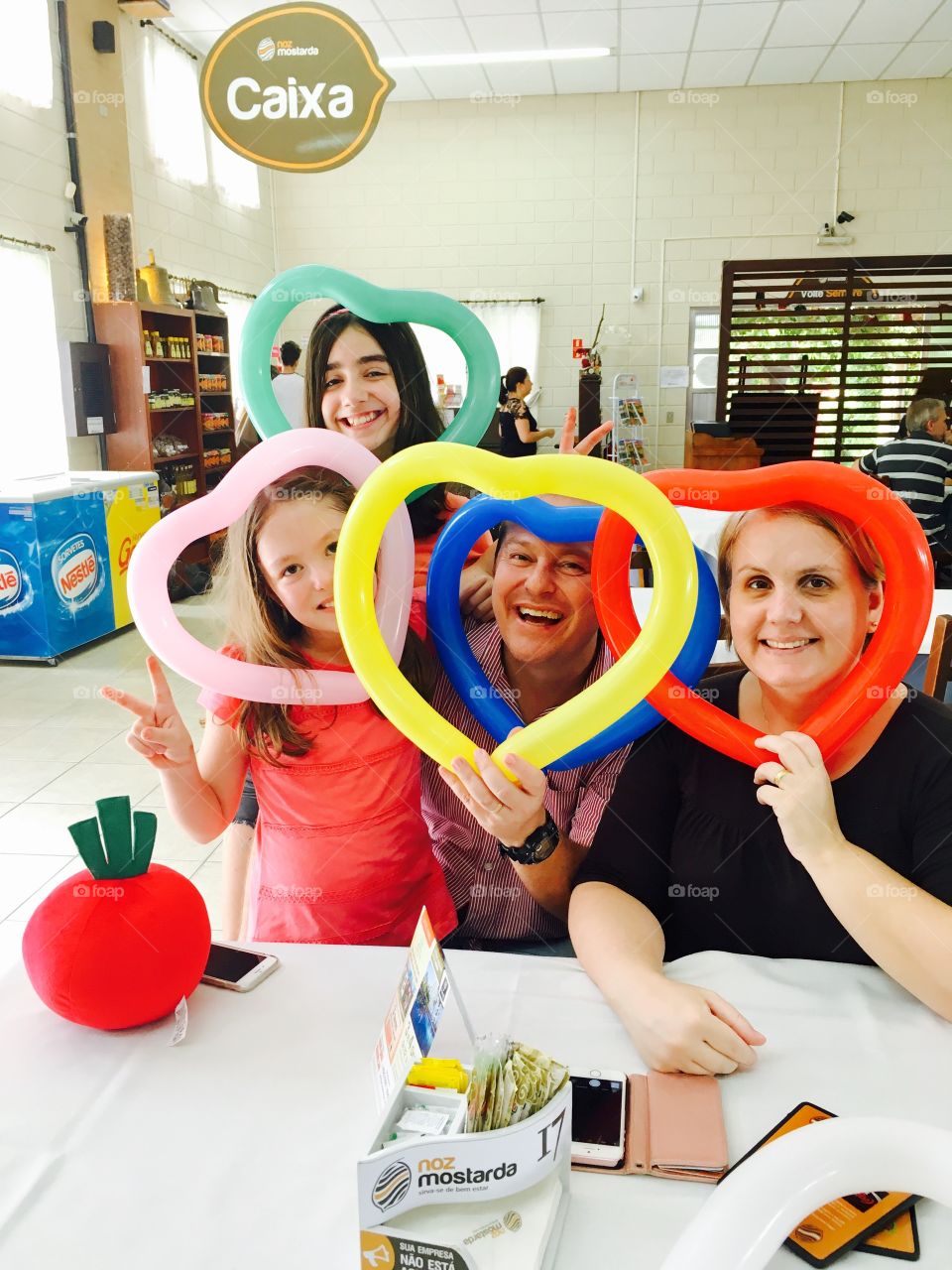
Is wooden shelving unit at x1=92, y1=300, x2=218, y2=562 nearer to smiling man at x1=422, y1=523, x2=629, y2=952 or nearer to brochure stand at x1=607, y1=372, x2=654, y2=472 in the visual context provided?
brochure stand at x1=607, y1=372, x2=654, y2=472

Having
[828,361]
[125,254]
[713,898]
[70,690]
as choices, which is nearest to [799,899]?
[713,898]

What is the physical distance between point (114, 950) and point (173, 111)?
8606 millimetres

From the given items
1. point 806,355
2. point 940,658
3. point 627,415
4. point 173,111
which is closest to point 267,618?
point 940,658

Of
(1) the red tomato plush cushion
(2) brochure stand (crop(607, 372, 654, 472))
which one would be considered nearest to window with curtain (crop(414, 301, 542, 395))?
(2) brochure stand (crop(607, 372, 654, 472))

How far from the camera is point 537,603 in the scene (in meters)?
1.44

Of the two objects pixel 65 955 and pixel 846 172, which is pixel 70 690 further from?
pixel 846 172

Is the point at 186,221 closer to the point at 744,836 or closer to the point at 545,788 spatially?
the point at 545,788

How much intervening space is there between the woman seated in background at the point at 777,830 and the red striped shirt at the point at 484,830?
0.15 metres

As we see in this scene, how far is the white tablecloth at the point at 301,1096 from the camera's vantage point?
0.90m

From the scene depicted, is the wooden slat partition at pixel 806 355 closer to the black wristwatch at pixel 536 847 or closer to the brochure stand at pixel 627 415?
the brochure stand at pixel 627 415

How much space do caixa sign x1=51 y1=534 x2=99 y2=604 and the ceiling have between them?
3626mm

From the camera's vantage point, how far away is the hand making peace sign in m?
1.32

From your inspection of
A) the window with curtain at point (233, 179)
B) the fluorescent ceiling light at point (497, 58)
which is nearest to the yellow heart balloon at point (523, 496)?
the fluorescent ceiling light at point (497, 58)

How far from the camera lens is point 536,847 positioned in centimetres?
135
